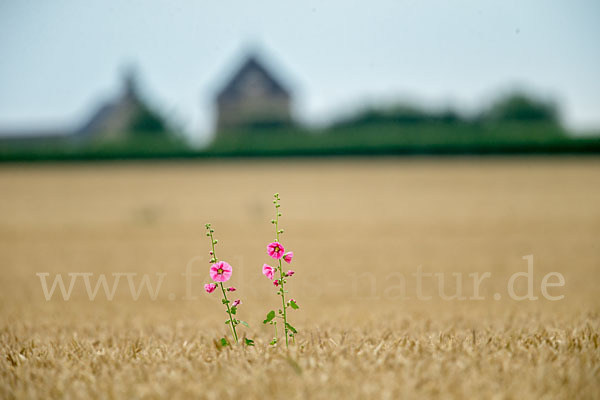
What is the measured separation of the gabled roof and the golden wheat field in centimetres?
3099

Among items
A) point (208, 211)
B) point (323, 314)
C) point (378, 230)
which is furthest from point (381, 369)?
point (208, 211)

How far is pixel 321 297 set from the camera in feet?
16.4

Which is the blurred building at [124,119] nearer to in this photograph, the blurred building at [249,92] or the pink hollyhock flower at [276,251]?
the blurred building at [249,92]

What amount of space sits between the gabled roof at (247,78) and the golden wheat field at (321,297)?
30991 millimetres

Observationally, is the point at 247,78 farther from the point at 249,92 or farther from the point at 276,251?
the point at 276,251

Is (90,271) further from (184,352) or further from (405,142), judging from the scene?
(405,142)

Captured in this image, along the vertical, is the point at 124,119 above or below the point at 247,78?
below

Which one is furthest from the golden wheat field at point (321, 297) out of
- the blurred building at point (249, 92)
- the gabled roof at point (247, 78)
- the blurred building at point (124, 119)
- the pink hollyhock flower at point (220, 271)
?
the gabled roof at point (247, 78)

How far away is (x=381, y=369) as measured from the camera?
1.87 meters

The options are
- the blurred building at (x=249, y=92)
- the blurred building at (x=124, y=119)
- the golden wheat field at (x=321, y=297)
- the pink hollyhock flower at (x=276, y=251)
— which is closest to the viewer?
the golden wheat field at (x=321, y=297)

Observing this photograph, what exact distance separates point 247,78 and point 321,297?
145 ft

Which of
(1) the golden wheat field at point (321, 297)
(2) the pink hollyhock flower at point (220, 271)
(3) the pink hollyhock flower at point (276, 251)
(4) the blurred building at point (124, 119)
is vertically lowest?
(1) the golden wheat field at point (321, 297)

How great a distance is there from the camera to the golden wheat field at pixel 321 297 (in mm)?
1824

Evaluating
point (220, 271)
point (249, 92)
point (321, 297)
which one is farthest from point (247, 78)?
point (220, 271)
